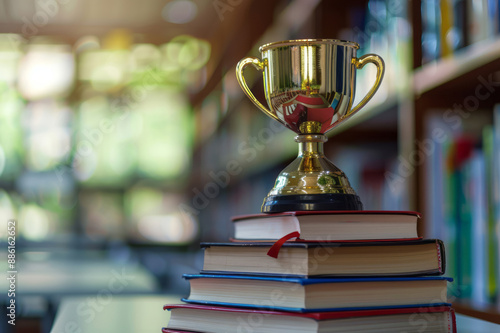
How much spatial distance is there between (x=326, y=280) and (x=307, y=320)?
0.04 m

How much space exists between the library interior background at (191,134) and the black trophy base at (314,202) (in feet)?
1.65

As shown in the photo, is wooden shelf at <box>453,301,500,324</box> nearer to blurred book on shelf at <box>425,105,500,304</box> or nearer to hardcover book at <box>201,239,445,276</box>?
blurred book on shelf at <box>425,105,500,304</box>

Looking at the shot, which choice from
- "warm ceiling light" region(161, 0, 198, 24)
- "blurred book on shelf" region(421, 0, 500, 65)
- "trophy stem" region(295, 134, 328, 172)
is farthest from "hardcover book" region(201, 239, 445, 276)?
"warm ceiling light" region(161, 0, 198, 24)

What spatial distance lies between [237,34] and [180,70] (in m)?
3.34

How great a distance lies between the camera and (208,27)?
6.25m

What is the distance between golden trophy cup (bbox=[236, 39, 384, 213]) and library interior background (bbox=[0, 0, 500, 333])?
442 mm

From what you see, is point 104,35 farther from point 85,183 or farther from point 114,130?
point 85,183

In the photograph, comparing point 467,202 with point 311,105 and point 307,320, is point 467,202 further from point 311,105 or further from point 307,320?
point 307,320

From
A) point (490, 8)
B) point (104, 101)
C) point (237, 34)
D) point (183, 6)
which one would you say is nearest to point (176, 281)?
point (237, 34)

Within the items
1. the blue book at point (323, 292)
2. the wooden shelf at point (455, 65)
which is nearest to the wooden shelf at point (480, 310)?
the wooden shelf at point (455, 65)

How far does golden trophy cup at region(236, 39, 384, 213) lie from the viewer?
28.1 inches

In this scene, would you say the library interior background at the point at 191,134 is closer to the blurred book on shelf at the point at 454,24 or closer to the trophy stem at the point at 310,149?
the blurred book on shelf at the point at 454,24

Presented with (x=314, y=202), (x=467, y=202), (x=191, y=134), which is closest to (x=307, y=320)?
(x=314, y=202)

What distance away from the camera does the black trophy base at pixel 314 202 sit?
0.70 metres
